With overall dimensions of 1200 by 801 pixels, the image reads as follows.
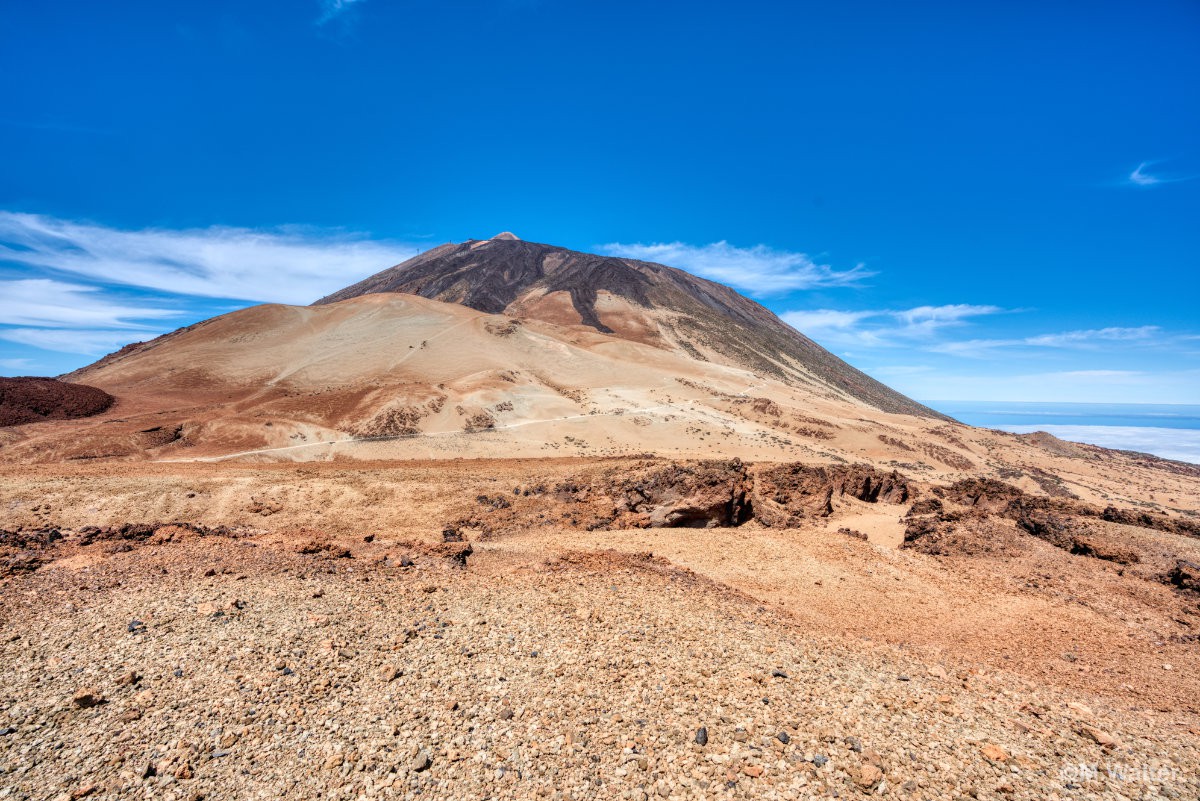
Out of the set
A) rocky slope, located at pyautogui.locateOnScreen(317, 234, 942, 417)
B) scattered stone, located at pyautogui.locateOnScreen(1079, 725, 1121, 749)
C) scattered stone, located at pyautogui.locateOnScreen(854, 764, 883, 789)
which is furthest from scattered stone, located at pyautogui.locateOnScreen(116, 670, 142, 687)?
rocky slope, located at pyautogui.locateOnScreen(317, 234, 942, 417)

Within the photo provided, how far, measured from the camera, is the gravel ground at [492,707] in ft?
14.1

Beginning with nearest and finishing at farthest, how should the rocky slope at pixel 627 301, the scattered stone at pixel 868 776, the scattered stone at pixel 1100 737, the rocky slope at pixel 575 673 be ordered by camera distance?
the scattered stone at pixel 868 776, the rocky slope at pixel 575 673, the scattered stone at pixel 1100 737, the rocky slope at pixel 627 301

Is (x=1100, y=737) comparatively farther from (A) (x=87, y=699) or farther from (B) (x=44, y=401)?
(B) (x=44, y=401)

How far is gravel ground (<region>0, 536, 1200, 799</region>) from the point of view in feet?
14.1

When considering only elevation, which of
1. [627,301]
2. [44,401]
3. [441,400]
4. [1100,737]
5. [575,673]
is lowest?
[575,673]

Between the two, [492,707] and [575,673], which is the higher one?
[575,673]

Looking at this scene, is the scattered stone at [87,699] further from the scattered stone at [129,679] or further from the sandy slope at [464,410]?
the sandy slope at [464,410]

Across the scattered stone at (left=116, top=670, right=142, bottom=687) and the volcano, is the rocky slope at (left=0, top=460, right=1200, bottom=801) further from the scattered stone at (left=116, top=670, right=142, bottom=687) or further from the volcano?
the volcano

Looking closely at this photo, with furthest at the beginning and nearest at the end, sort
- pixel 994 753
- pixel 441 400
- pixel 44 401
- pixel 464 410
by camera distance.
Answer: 1. pixel 441 400
2. pixel 464 410
3. pixel 44 401
4. pixel 994 753

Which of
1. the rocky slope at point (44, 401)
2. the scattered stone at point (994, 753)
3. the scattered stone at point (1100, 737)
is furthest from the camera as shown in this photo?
the rocky slope at point (44, 401)

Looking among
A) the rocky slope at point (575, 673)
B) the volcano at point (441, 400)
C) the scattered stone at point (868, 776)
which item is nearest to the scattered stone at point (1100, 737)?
the rocky slope at point (575, 673)

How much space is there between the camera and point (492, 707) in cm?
522

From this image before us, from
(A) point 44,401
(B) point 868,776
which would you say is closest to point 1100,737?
(B) point 868,776

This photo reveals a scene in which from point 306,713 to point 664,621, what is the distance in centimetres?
430
